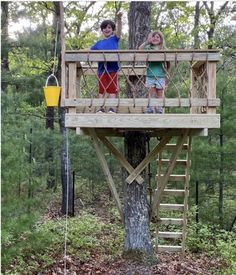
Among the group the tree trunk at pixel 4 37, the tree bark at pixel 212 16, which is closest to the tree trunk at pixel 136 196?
the tree bark at pixel 212 16

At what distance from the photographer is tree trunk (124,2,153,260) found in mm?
6027

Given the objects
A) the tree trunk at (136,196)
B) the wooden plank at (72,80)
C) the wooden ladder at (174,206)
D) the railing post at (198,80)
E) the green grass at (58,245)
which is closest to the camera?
the green grass at (58,245)

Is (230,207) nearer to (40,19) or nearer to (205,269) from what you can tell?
(205,269)

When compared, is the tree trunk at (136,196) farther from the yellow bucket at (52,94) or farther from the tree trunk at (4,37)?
the tree trunk at (4,37)

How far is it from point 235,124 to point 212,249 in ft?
8.73

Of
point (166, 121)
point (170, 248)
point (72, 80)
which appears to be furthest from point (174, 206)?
point (72, 80)

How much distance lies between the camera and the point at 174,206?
714 cm

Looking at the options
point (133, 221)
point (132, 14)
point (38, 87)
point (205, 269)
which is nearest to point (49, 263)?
point (133, 221)

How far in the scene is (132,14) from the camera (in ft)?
19.8

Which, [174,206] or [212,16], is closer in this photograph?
[174,206]

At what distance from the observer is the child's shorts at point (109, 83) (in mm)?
5258

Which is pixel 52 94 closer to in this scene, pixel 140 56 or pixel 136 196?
pixel 140 56

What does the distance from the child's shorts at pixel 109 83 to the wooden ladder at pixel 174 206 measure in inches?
61.3

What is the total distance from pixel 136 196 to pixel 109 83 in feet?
5.99
